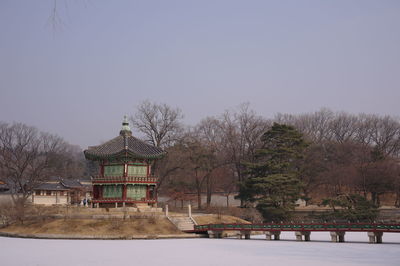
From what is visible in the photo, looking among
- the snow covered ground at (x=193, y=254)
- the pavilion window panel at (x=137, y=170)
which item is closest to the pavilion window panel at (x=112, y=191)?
the pavilion window panel at (x=137, y=170)

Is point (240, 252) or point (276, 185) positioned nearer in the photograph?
point (240, 252)

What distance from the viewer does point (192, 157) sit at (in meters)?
65.9

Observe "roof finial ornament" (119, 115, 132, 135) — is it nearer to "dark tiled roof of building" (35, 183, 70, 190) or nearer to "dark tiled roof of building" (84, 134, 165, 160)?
"dark tiled roof of building" (84, 134, 165, 160)

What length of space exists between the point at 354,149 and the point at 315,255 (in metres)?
49.9

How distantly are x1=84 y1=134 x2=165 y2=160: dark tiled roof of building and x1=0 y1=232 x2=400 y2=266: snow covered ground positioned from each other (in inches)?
598

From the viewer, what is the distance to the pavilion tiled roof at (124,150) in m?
51.2

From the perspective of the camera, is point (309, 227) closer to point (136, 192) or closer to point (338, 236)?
point (338, 236)

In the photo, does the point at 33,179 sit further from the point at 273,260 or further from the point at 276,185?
the point at 273,260

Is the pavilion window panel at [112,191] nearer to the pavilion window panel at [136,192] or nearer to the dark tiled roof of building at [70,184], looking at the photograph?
the pavilion window panel at [136,192]

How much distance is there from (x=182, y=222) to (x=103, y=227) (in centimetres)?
735

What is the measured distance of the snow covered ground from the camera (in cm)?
2628

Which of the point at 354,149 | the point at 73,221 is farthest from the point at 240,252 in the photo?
the point at 354,149

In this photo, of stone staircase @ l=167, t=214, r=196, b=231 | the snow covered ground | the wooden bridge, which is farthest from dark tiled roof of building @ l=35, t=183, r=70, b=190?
the snow covered ground

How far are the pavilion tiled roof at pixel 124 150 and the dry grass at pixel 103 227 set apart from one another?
308 inches
